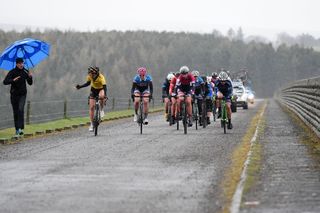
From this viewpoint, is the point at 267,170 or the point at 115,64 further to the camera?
the point at 115,64

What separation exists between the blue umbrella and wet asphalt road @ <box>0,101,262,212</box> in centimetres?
271

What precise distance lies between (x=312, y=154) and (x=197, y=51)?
18428 centimetres

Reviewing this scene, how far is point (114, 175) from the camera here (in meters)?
10.6

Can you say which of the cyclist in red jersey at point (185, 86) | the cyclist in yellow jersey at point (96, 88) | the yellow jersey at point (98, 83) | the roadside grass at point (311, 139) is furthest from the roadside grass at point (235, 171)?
the yellow jersey at point (98, 83)

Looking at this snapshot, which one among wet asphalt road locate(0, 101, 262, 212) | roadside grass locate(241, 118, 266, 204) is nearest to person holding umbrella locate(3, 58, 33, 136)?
wet asphalt road locate(0, 101, 262, 212)

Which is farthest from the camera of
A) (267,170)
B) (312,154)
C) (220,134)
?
(220,134)

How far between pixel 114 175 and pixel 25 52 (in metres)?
9.96

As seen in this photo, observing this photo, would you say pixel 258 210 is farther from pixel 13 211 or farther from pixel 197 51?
pixel 197 51

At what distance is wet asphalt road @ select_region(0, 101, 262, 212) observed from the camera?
26.7 feet

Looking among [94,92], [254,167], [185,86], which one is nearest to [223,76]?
[185,86]

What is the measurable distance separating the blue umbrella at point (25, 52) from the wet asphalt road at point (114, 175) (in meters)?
Result: 2.71

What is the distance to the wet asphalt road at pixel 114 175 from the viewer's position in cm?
812

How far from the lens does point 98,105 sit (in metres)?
20.2

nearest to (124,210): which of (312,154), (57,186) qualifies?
(57,186)
